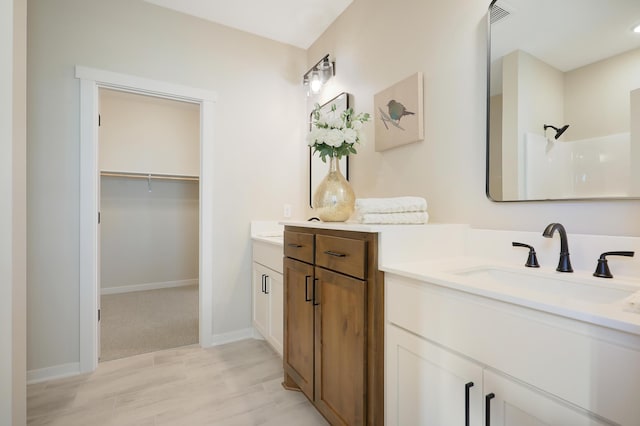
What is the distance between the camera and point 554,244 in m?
1.12

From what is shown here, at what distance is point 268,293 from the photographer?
222 cm

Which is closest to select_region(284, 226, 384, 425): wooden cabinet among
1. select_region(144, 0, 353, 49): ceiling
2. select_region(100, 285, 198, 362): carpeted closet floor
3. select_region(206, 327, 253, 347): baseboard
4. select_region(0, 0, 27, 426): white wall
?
select_region(206, 327, 253, 347): baseboard

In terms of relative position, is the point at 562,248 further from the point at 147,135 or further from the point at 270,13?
the point at 147,135

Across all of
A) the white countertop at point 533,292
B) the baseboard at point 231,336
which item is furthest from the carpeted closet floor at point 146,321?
the white countertop at point 533,292

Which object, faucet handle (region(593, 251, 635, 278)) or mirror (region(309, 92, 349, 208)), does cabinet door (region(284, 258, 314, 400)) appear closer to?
mirror (region(309, 92, 349, 208))

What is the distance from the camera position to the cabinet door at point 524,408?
2.17 ft

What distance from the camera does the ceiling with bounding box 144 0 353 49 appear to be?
2.27 meters

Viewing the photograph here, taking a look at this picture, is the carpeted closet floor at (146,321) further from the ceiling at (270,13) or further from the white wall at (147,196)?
the ceiling at (270,13)

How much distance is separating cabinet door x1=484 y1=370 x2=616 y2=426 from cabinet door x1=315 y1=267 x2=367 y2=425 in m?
0.47

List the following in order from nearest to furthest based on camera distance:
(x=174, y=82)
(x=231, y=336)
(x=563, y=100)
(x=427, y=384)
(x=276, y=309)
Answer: (x=427, y=384), (x=563, y=100), (x=276, y=309), (x=174, y=82), (x=231, y=336)

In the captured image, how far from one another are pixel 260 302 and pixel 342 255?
1353 mm

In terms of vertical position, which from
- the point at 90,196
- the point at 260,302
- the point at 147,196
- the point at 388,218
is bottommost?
the point at 260,302

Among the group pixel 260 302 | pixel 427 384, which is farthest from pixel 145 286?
pixel 427 384

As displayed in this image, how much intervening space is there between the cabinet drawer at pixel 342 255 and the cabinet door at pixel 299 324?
0.15 metres
